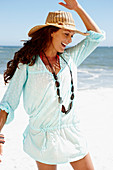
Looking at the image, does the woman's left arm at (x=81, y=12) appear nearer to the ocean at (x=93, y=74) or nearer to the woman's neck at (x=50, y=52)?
the woman's neck at (x=50, y=52)

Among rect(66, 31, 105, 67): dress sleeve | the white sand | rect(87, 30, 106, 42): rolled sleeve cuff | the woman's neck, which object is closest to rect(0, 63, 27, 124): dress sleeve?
the woman's neck

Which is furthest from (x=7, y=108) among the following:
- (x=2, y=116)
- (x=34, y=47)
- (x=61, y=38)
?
(x=61, y=38)

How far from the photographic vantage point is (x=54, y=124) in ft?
6.23

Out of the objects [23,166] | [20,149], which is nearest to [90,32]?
[23,166]

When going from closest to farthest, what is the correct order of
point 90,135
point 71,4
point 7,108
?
point 7,108, point 71,4, point 90,135

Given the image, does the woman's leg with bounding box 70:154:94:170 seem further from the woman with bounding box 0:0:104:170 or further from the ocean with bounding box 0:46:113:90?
the ocean with bounding box 0:46:113:90

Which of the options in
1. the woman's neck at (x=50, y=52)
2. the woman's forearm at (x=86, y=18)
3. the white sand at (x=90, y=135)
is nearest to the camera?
the woman's neck at (x=50, y=52)

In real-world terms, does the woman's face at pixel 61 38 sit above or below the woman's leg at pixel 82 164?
above

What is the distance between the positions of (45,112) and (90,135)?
114 inches

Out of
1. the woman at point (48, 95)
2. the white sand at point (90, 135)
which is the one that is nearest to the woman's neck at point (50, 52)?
the woman at point (48, 95)

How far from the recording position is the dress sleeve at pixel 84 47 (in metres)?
2.08

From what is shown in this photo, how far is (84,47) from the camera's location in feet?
6.93

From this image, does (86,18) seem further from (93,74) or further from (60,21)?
(93,74)

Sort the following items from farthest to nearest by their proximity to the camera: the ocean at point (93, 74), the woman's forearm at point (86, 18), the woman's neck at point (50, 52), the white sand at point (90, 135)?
1. the ocean at point (93, 74)
2. the white sand at point (90, 135)
3. the woman's forearm at point (86, 18)
4. the woman's neck at point (50, 52)
